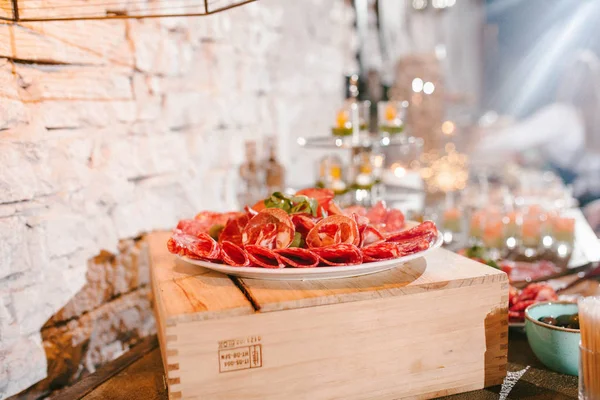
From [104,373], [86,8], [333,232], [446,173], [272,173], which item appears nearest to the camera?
[333,232]

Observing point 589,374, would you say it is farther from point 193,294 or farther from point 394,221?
point 193,294

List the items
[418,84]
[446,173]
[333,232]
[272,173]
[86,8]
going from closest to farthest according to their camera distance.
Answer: [333,232]
[86,8]
[272,173]
[446,173]
[418,84]

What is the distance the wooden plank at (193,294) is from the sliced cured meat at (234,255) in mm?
36

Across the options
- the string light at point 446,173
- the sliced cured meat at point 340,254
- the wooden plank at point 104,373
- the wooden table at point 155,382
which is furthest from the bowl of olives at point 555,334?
the string light at point 446,173

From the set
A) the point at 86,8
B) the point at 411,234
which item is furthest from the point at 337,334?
the point at 86,8

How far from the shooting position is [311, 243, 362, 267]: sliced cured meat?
90 cm

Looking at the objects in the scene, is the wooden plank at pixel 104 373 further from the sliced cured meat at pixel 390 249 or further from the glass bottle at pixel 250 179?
the glass bottle at pixel 250 179

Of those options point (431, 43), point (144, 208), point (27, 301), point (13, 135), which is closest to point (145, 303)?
point (144, 208)

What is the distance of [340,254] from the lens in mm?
904

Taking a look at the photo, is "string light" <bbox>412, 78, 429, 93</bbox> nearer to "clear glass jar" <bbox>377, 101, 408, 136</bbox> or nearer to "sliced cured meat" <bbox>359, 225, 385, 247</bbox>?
"clear glass jar" <bbox>377, 101, 408, 136</bbox>

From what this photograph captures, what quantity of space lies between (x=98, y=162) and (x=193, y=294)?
0.64 m

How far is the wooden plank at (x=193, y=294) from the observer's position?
0.79 metres

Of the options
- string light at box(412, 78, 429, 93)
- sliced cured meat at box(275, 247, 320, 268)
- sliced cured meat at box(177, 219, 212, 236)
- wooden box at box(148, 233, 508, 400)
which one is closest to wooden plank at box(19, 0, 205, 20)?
sliced cured meat at box(177, 219, 212, 236)

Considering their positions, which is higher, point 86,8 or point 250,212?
point 86,8
